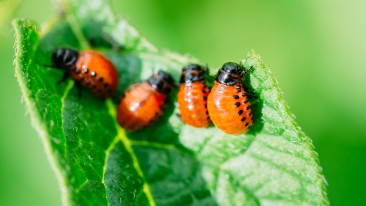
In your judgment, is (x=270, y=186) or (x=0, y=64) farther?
(x=0, y=64)

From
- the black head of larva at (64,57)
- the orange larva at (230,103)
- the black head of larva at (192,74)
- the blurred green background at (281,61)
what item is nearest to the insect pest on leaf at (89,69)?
the black head of larva at (64,57)

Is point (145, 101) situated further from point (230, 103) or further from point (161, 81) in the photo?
point (230, 103)

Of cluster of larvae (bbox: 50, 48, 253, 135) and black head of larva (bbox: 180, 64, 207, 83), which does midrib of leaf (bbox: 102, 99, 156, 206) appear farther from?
black head of larva (bbox: 180, 64, 207, 83)

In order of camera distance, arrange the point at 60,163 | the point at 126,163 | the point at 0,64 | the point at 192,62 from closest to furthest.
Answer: the point at 60,163 → the point at 126,163 → the point at 192,62 → the point at 0,64

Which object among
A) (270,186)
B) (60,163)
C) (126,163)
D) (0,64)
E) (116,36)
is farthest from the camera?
(0,64)

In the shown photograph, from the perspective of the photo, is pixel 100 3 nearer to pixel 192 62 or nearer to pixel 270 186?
pixel 192 62

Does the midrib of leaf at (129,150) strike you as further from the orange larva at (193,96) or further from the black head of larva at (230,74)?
the black head of larva at (230,74)

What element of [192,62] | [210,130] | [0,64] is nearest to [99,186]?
[210,130]
